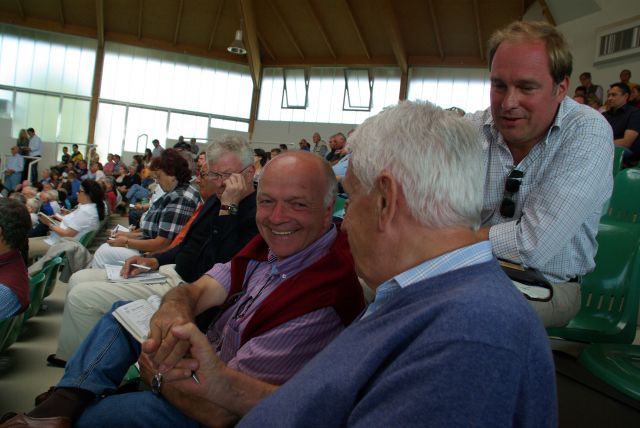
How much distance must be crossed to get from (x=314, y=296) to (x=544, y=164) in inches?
32.3

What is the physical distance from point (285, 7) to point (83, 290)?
45.2ft

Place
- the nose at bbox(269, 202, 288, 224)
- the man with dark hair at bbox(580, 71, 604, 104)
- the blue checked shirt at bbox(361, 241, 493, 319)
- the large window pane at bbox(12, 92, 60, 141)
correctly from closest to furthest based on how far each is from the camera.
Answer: the blue checked shirt at bbox(361, 241, 493, 319)
the nose at bbox(269, 202, 288, 224)
the man with dark hair at bbox(580, 71, 604, 104)
the large window pane at bbox(12, 92, 60, 141)

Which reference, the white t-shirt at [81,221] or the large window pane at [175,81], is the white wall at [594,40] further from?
the large window pane at [175,81]

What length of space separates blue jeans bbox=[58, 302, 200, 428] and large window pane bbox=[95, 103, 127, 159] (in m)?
16.7

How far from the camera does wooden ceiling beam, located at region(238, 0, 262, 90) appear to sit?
564 inches

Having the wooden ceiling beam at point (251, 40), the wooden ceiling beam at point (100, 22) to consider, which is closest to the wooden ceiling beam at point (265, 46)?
the wooden ceiling beam at point (251, 40)

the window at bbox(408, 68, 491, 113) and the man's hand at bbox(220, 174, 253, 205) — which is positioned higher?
the window at bbox(408, 68, 491, 113)

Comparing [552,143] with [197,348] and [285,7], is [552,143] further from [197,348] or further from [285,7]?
[285,7]

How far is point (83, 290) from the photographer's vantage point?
2.74m

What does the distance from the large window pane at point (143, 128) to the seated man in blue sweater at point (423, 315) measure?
17642 millimetres

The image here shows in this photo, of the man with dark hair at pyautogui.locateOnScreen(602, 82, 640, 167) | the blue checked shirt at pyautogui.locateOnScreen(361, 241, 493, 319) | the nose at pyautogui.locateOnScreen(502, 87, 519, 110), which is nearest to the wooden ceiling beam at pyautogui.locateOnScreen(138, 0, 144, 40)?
the man with dark hair at pyautogui.locateOnScreen(602, 82, 640, 167)

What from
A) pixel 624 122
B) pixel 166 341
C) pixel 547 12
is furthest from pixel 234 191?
pixel 547 12

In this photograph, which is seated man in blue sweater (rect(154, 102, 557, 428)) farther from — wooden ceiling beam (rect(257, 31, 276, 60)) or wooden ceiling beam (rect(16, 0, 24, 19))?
wooden ceiling beam (rect(16, 0, 24, 19))

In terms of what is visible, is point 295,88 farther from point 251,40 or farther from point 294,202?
point 294,202
